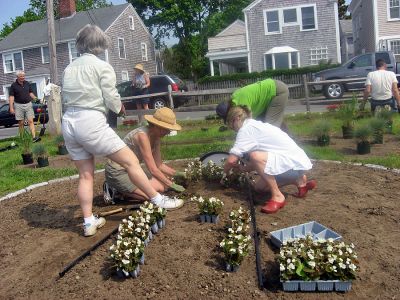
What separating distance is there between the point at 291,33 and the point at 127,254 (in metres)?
31.1

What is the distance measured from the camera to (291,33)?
3288 centimetres

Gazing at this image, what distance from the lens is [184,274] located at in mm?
3625

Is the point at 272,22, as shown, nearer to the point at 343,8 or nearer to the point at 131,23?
the point at 131,23

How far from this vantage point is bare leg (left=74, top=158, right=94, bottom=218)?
4.46 meters

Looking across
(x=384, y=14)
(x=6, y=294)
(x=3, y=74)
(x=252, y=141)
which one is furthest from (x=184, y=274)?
(x=3, y=74)

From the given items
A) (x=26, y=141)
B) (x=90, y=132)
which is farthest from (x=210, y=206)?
(x=26, y=141)

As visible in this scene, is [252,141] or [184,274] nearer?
[184,274]

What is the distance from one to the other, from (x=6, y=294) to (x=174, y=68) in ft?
145

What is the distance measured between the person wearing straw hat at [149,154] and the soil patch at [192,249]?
0.89ft

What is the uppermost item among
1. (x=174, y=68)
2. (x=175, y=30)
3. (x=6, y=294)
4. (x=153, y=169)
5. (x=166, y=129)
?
(x=175, y=30)

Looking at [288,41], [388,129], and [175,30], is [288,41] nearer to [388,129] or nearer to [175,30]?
[175,30]

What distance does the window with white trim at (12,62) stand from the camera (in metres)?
42.6

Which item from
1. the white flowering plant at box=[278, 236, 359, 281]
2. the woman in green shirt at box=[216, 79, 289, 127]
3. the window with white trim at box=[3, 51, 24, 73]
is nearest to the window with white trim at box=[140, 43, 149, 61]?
the window with white trim at box=[3, 51, 24, 73]

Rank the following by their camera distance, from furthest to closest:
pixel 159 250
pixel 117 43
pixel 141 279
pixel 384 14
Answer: pixel 117 43, pixel 384 14, pixel 159 250, pixel 141 279
